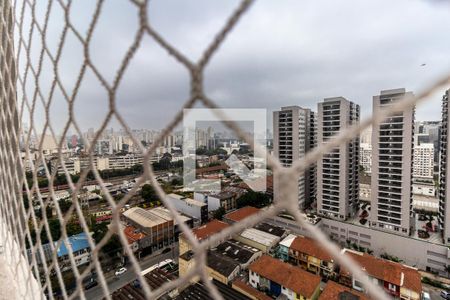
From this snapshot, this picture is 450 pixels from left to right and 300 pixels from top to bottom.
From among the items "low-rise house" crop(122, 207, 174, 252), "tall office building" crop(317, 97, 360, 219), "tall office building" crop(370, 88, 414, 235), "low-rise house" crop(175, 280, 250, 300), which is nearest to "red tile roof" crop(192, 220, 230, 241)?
"low-rise house" crop(122, 207, 174, 252)

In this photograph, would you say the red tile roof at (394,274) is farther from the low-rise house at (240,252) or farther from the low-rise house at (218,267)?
the low-rise house at (218,267)

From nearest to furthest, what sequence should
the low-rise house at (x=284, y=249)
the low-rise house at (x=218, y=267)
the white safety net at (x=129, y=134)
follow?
the white safety net at (x=129, y=134) → the low-rise house at (x=218, y=267) → the low-rise house at (x=284, y=249)

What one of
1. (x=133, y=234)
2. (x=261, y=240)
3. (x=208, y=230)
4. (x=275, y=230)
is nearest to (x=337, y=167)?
(x=275, y=230)

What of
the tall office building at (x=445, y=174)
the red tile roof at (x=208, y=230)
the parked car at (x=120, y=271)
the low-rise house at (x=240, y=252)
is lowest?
the parked car at (x=120, y=271)

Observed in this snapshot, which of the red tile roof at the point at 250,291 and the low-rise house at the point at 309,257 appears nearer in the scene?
the red tile roof at the point at 250,291

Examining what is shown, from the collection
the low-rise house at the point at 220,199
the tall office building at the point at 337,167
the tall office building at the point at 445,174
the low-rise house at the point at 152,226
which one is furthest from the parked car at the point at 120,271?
the tall office building at the point at 445,174

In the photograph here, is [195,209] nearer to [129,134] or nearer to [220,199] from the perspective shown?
[220,199]
